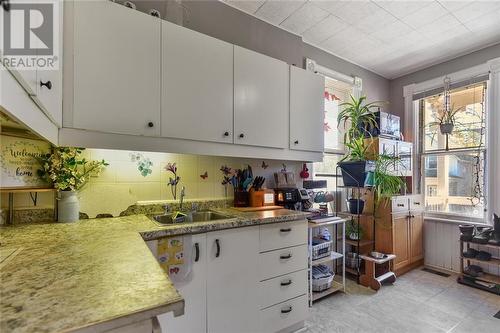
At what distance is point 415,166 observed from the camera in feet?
11.5

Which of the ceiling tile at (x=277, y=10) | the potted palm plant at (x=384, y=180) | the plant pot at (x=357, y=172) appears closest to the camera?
the ceiling tile at (x=277, y=10)

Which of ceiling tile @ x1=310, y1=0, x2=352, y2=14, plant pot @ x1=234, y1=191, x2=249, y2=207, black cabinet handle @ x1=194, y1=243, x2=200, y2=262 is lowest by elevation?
black cabinet handle @ x1=194, y1=243, x2=200, y2=262

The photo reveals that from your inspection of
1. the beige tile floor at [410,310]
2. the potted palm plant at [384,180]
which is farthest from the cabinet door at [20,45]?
the potted palm plant at [384,180]

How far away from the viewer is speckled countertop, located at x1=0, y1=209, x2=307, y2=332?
51 centimetres

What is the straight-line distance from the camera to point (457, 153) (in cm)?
315

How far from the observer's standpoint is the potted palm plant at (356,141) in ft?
8.50

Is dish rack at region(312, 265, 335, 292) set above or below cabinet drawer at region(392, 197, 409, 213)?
below

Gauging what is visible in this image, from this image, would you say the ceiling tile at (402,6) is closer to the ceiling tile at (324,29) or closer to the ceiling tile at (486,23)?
the ceiling tile at (324,29)

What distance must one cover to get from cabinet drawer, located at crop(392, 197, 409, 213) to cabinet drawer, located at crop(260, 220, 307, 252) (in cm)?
158

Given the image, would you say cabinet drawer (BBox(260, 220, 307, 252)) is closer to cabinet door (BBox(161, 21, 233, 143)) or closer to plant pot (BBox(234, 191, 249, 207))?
plant pot (BBox(234, 191, 249, 207))

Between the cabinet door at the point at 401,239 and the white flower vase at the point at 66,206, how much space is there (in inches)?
123

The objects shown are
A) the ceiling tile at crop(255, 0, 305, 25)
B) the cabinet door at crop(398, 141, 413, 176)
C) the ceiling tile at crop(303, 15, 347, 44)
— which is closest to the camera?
the ceiling tile at crop(255, 0, 305, 25)

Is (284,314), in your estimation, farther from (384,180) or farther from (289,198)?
(384,180)

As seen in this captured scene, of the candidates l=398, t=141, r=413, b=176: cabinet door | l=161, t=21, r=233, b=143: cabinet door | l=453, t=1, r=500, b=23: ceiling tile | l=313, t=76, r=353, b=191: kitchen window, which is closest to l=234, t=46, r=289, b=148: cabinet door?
l=161, t=21, r=233, b=143: cabinet door
